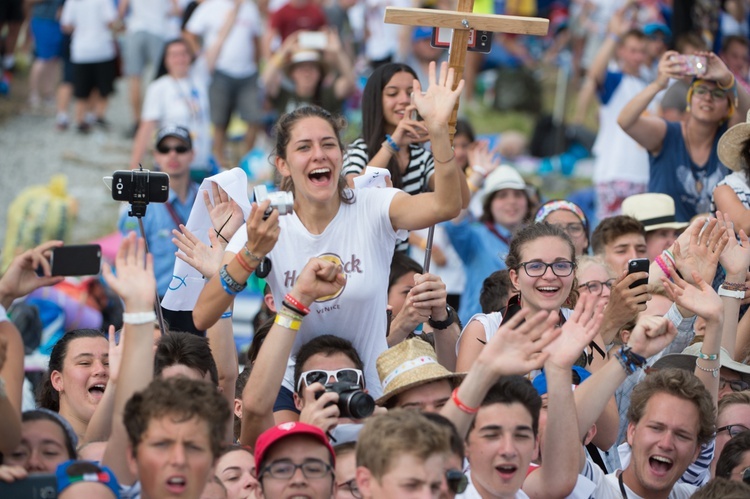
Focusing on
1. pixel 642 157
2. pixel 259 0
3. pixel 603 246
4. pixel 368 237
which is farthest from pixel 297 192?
pixel 259 0

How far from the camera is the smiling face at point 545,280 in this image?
5.37m

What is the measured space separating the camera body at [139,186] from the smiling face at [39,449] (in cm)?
118

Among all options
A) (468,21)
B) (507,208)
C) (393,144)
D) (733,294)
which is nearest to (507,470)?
(733,294)

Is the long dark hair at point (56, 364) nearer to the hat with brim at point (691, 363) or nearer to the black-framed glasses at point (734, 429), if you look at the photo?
Answer: the hat with brim at point (691, 363)

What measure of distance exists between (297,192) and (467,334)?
3.21 feet

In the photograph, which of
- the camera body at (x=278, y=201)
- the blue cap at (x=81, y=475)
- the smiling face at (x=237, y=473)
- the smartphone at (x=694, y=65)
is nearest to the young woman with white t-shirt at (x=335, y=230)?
the camera body at (x=278, y=201)

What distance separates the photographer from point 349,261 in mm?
5211

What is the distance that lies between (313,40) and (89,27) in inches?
112

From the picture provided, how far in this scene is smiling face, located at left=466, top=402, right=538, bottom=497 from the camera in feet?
14.5

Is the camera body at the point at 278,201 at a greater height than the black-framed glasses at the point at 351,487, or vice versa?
the camera body at the point at 278,201

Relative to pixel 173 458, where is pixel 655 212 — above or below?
above

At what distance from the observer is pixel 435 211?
16.3ft

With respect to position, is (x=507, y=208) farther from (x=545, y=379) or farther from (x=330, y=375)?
(x=330, y=375)

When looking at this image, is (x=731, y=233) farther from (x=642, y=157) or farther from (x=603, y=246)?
(x=642, y=157)
